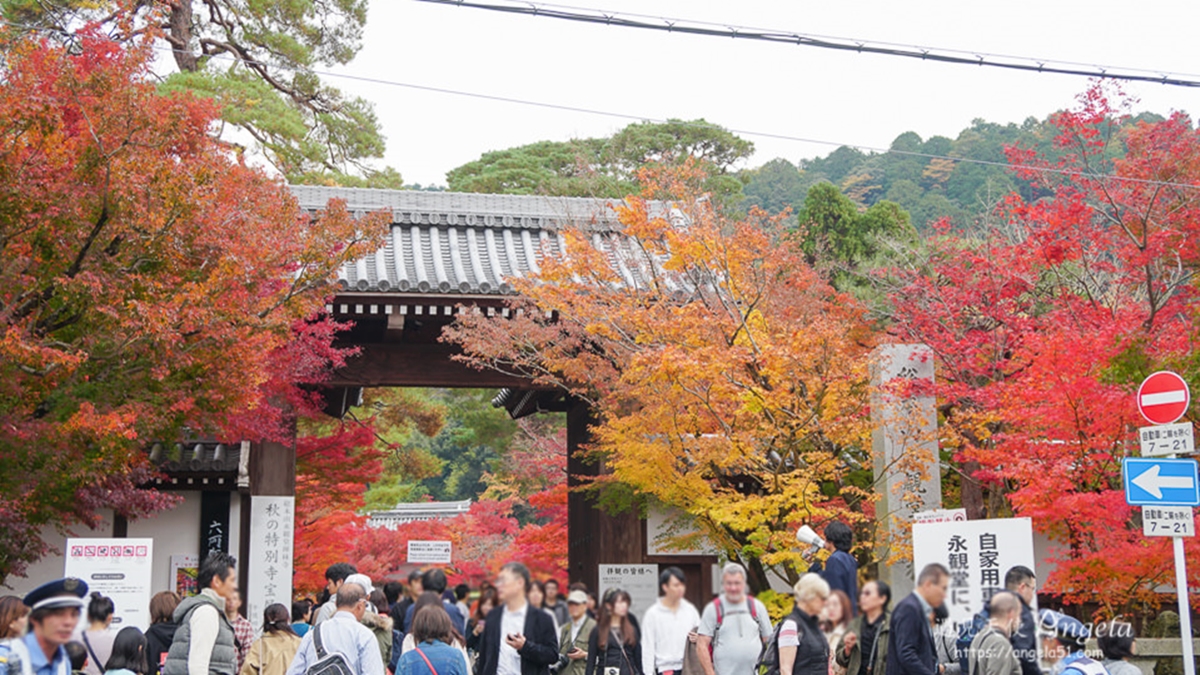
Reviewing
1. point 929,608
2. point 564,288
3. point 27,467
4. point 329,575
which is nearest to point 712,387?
point 564,288

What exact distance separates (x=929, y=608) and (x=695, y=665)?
3.45m

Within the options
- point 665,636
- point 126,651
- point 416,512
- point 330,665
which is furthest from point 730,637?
point 416,512

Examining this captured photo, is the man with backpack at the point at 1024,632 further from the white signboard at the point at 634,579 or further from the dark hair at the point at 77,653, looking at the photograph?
the white signboard at the point at 634,579

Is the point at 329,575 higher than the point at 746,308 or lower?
lower

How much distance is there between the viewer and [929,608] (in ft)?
14.1

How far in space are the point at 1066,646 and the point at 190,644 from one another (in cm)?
513

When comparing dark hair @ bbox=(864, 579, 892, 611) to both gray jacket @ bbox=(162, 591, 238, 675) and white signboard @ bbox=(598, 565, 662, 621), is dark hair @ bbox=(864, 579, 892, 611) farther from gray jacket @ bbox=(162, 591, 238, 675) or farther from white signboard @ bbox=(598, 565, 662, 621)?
white signboard @ bbox=(598, 565, 662, 621)

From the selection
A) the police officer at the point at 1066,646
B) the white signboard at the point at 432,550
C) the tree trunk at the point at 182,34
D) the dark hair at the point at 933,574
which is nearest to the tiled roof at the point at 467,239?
the white signboard at the point at 432,550

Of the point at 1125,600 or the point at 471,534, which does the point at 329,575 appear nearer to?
the point at 1125,600

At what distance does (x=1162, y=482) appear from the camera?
8492 millimetres

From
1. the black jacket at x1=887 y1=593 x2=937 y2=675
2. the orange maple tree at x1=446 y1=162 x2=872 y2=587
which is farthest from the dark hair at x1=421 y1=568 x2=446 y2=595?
the orange maple tree at x1=446 y1=162 x2=872 y2=587

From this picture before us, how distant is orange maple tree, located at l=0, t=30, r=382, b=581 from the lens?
9664 millimetres

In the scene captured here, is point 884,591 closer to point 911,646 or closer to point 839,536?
point 911,646

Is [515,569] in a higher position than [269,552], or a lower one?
higher
